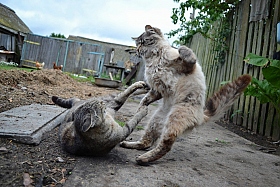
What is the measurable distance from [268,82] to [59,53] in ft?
50.9

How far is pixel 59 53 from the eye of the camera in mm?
17031

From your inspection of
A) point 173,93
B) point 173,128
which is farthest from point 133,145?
point 173,93

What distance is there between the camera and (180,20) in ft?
25.2

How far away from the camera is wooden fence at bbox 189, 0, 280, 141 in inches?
175

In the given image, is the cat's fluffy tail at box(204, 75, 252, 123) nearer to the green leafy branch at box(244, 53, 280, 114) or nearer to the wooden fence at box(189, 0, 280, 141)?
the green leafy branch at box(244, 53, 280, 114)

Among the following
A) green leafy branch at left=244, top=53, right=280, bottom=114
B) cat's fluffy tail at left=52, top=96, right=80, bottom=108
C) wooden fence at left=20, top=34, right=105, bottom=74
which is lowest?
cat's fluffy tail at left=52, top=96, right=80, bottom=108

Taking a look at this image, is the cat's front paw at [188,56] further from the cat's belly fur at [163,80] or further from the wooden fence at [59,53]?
the wooden fence at [59,53]

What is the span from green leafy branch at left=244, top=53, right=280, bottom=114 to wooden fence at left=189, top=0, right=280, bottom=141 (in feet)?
1.31

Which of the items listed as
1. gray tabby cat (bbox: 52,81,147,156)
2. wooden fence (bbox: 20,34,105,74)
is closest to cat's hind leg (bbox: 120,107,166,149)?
gray tabby cat (bbox: 52,81,147,156)

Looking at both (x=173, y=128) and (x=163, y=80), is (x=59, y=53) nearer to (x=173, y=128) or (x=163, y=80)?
(x=163, y=80)

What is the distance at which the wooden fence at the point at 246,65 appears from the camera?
4.45 m

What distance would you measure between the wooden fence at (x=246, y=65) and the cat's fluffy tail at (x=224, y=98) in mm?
1773

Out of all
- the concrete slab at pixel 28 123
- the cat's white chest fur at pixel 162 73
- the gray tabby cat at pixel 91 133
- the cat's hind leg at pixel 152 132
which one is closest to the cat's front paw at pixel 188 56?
the cat's white chest fur at pixel 162 73

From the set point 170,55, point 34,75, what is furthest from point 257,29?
point 34,75
